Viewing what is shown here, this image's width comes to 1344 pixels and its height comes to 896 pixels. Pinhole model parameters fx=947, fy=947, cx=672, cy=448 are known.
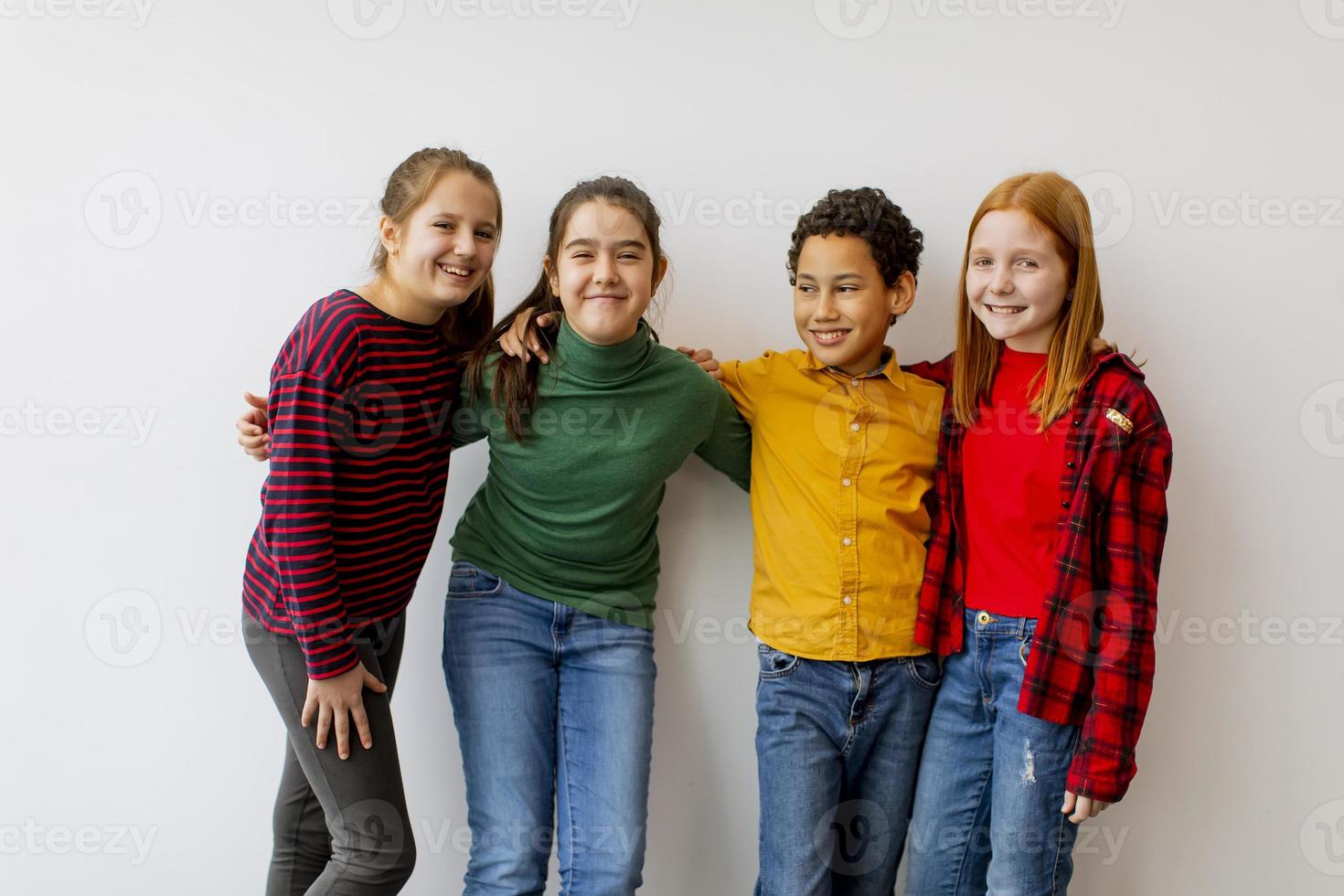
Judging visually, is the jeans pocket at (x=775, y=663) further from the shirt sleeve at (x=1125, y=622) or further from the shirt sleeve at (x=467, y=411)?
the shirt sleeve at (x=467, y=411)

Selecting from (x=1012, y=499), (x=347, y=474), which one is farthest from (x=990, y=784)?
(x=347, y=474)

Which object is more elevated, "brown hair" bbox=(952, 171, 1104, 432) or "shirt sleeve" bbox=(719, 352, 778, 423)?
"brown hair" bbox=(952, 171, 1104, 432)

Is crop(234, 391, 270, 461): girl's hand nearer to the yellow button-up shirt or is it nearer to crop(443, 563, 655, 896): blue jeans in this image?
crop(443, 563, 655, 896): blue jeans

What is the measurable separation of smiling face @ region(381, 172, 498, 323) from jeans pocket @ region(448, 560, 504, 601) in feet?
1.38

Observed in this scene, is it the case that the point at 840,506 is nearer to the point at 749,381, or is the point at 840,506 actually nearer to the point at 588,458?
the point at 749,381

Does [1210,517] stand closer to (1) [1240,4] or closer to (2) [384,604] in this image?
(1) [1240,4]

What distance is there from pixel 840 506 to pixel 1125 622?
0.43 metres

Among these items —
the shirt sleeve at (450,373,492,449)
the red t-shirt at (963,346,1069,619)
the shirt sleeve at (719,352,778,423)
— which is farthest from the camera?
the shirt sleeve at (719,352,778,423)

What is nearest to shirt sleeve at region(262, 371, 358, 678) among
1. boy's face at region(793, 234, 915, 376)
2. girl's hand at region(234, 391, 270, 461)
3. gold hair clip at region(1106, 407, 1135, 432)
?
girl's hand at region(234, 391, 270, 461)

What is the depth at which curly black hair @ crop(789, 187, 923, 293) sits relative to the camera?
4.92 ft

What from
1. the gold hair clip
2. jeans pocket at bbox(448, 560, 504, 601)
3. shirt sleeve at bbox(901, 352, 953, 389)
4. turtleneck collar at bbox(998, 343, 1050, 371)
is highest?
turtleneck collar at bbox(998, 343, 1050, 371)

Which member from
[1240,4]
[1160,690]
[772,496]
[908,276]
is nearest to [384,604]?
[772,496]

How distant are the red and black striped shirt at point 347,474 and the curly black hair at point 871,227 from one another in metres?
0.62

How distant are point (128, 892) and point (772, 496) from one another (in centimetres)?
142
